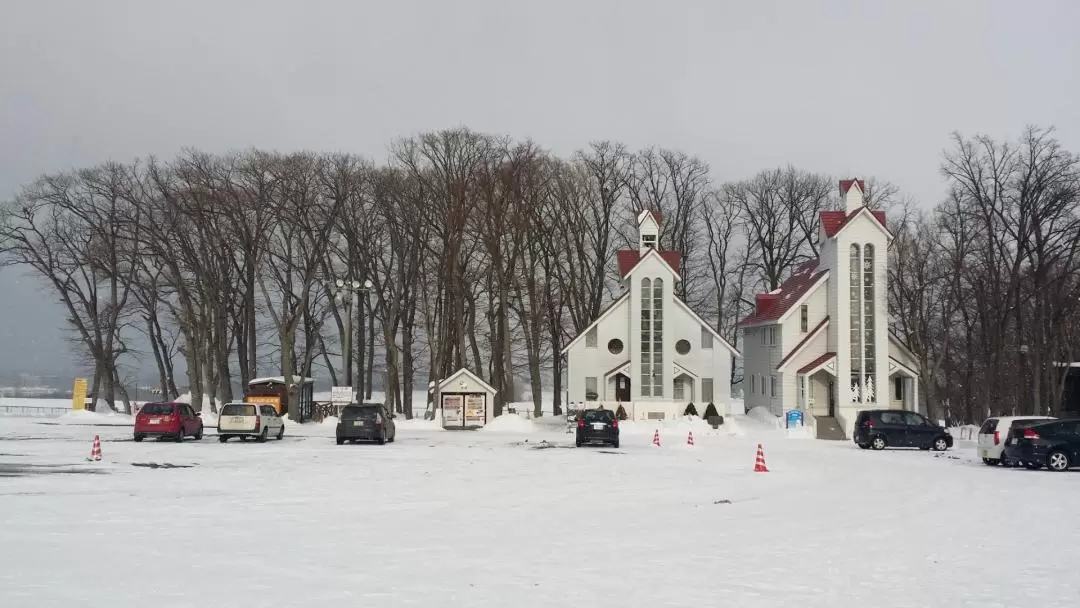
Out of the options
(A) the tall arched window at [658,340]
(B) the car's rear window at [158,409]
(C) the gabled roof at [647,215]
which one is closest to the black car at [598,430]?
(B) the car's rear window at [158,409]

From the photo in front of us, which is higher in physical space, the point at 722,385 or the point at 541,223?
the point at 541,223

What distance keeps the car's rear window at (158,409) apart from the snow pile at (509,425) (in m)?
19.4

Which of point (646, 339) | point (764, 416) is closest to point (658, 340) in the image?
point (646, 339)

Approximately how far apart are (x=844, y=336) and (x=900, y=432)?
15994 millimetres

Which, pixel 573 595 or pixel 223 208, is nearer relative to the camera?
pixel 573 595

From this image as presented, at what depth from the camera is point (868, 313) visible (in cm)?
5494

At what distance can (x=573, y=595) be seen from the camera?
10562 mm

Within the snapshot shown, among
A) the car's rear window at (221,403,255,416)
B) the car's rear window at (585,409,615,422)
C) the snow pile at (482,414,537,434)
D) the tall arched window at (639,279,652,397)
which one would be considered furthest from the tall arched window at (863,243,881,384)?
the car's rear window at (221,403,255,416)

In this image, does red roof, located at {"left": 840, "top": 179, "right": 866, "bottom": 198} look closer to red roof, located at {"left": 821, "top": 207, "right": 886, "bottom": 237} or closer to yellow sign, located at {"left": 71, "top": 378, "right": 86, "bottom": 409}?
red roof, located at {"left": 821, "top": 207, "right": 886, "bottom": 237}

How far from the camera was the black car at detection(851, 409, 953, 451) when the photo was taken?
38844 mm

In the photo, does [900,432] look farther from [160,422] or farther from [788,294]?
[160,422]

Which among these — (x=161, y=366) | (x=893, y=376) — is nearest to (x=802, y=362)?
(x=893, y=376)

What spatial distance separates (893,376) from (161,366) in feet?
151

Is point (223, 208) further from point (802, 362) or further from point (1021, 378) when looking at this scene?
point (1021, 378)
